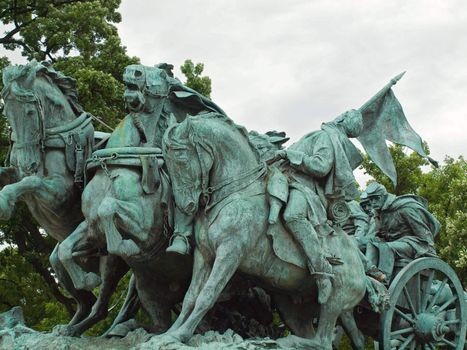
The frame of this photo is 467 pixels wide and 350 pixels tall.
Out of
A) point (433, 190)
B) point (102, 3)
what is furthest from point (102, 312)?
point (433, 190)

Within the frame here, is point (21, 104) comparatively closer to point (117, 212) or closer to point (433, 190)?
point (117, 212)

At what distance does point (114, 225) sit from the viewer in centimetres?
903

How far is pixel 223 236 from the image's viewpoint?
891 centimetres

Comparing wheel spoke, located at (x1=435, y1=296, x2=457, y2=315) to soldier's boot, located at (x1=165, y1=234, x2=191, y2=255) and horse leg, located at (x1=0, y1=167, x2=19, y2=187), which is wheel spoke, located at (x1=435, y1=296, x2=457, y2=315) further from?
horse leg, located at (x1=0, y1=167, x2=19, y2=187)

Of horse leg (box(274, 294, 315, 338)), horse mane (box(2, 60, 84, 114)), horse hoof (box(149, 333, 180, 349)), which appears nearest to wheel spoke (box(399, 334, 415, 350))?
horse leg (box(274, 294, 315, 338))

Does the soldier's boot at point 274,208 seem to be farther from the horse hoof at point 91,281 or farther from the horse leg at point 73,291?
the horse leg at point 73,291

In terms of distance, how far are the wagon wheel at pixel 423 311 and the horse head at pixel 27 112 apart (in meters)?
4.25

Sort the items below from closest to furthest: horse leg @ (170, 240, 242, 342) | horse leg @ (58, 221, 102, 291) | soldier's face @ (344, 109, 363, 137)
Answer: horse leg @ (170, 240, 242, 342)
horse leg @ (58, 221, 102, 291)
soldier's face @ (344, 109, 363, 137)

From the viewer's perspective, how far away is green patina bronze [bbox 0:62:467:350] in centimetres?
906

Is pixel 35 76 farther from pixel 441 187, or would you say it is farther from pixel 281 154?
pixel 441 187

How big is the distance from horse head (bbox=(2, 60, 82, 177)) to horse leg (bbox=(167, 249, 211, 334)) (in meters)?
1.99

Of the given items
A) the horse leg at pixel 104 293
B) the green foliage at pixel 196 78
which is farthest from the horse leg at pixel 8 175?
the green foliage at pixel 196 78

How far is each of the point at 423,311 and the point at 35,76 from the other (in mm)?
5255

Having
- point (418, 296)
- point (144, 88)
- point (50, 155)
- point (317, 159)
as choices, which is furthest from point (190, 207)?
point (418, 296)
